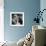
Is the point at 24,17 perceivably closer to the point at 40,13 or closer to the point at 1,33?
the point at 40,13

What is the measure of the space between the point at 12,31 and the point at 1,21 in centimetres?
58

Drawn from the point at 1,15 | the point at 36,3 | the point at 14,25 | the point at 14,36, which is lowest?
the point at 14,36

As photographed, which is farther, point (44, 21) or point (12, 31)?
point (12, 31)

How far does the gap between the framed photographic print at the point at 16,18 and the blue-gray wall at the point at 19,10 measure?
4.6 inches

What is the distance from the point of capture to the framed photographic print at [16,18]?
5340mm

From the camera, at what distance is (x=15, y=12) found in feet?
17.5

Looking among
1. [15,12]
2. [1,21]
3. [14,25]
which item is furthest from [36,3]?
[1,21]

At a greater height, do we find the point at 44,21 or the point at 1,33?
the point at 44,21

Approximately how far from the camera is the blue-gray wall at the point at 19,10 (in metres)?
5.30

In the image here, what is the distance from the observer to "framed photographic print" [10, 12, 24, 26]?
5340 millimetres

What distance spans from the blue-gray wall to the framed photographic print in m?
0.12

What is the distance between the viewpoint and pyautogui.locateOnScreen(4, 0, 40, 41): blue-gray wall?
5.30m

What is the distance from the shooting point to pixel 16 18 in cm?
538

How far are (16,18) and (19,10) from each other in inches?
13.3
